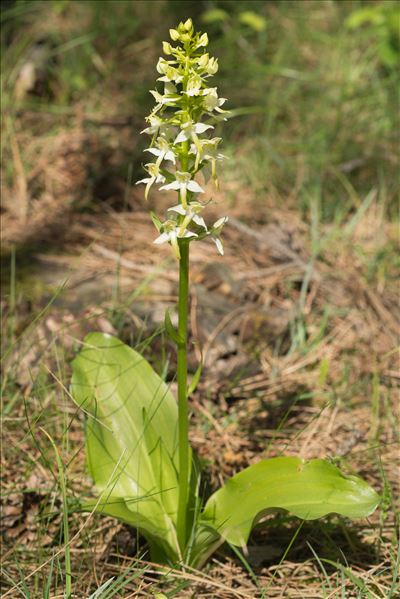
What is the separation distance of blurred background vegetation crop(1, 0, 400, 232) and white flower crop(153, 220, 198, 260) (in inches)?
92.3

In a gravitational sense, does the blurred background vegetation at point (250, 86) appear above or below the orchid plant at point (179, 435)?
above

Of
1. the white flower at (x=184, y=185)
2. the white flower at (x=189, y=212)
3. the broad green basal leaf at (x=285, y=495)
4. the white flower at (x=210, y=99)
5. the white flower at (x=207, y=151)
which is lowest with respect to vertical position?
the broad green basal leaf at (x=285, y=495)

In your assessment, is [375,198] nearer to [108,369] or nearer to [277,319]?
[277,319]

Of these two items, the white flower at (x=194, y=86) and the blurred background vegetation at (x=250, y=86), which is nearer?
the white flower at (x=194, y=86)

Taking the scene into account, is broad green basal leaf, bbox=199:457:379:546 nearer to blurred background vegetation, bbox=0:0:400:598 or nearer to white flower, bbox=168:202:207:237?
blurred background vegetation, bbox=0:0:400:598

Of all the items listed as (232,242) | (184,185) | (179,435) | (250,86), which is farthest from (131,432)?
(250,86)

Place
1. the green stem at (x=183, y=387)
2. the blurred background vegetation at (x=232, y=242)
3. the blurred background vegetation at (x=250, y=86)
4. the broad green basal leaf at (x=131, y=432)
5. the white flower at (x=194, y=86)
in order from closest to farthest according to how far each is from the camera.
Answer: the white flower at (x=194, y=86) → the green stem at (x=183, y=387) → the broad green basal leaf at (x=131, y=432) → the blurred background vegetation at (x=232, y=242) → the blurred background vegetation at (x=250, y=86)

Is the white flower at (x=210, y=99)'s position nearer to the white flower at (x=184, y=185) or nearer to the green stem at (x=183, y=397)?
the white flower at (x=184, y=185)

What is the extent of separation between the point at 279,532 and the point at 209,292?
1.39m

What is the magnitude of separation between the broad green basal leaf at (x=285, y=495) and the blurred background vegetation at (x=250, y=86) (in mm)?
2205

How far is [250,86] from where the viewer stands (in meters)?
5.46

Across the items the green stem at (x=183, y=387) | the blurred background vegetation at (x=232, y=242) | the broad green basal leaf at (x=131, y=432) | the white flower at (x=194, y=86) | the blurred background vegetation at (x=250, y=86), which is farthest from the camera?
the blurred background vegetation at (x=250, y=86)

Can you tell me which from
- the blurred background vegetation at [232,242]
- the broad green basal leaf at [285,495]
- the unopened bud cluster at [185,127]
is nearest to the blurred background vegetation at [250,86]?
the blurred background vegetation at [232,242]

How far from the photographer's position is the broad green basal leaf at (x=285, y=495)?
6.40 feet
